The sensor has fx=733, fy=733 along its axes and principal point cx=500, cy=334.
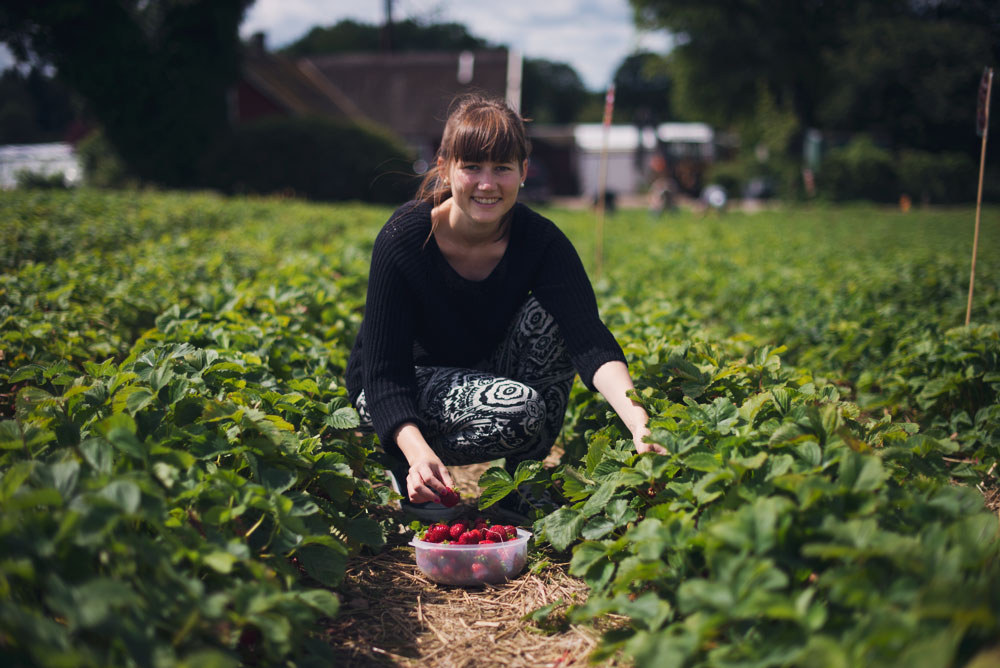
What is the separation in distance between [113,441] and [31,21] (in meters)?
21.1

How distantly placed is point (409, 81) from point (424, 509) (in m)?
36.8

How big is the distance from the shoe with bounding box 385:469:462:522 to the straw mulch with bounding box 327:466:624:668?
18 centimetres

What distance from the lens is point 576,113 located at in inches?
3290

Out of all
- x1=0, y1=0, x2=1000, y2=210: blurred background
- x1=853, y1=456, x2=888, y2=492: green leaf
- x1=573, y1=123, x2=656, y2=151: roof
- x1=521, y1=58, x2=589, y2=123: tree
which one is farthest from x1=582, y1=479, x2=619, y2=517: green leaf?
x1=521, y1=58, x2=589, y2=123: tree

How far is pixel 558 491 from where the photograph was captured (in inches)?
95.7

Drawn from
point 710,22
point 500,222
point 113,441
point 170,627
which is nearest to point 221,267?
point 500,222

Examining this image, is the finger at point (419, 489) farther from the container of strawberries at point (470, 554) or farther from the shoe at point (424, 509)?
the shoe at point (424, 509)

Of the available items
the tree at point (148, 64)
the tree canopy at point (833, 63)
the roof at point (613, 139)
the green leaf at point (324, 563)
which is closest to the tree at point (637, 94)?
the roof at point (613, 139)

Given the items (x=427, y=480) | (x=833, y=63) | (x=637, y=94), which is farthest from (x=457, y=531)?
(x=637, y=94)

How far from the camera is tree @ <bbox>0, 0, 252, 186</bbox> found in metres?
18.3

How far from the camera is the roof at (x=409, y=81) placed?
3528cm

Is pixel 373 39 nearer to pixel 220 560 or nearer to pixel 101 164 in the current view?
pixel 101 164

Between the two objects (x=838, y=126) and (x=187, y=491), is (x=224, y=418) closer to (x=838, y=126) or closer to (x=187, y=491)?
(x=187, y=491)

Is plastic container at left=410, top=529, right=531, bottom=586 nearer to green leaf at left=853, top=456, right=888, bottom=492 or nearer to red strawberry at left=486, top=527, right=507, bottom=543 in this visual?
red strawberry at left=486, top=527, right=507, bottom=543
